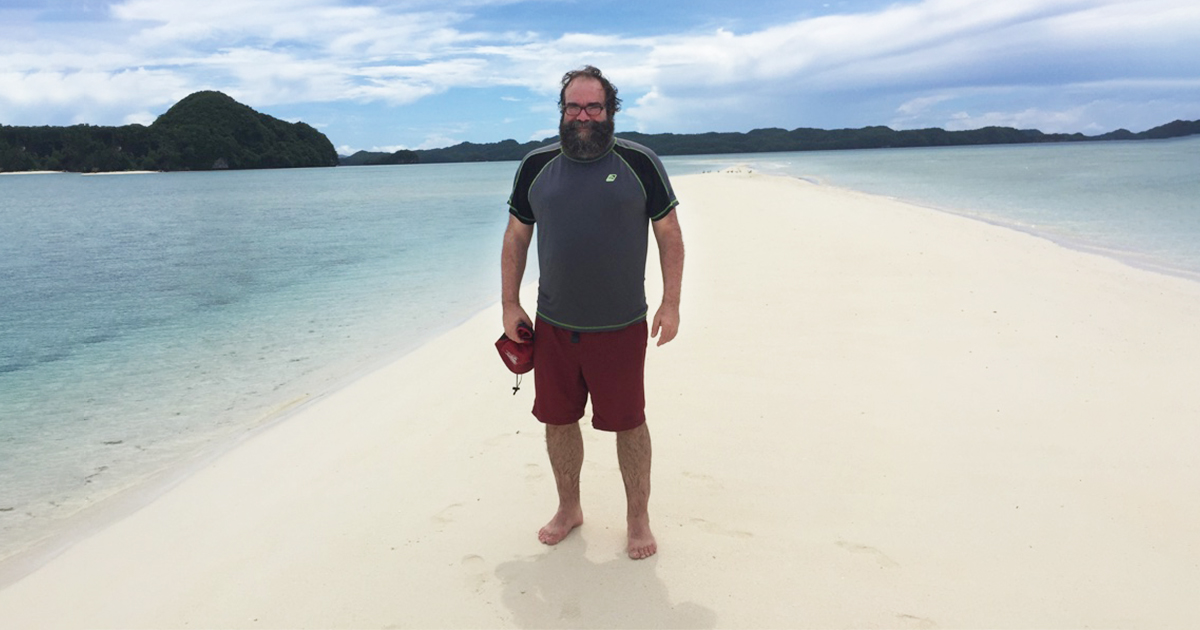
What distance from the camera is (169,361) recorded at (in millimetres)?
8438

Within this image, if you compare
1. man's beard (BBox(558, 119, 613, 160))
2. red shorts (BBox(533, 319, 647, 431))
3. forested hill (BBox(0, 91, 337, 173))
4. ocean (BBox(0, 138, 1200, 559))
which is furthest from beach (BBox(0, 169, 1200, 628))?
forested hill (BBox(0, 91, 337, 173))

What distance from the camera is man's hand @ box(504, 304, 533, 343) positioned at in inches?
129

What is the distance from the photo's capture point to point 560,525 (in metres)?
3.49

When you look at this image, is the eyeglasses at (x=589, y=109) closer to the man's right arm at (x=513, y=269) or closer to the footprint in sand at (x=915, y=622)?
the man's right arm at (x=513, y=269)

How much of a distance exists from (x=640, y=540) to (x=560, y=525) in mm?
403

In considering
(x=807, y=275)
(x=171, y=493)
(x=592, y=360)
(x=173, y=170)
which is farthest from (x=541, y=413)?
(x=173, y=170)

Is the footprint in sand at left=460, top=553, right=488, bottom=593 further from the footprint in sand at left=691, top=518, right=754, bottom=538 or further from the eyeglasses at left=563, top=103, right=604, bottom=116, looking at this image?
the eyeglasses at left=563, top=103, right=604, bottom=116

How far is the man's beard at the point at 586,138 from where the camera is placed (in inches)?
117

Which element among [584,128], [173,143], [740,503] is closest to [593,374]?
[584,128]

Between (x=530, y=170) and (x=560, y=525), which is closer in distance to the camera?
(x=530, y=170)

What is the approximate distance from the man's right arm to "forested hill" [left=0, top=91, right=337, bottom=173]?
510 feet

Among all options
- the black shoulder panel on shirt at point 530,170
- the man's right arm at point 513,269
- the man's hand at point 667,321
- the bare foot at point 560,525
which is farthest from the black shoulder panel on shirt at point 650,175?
the bare foot at point 560,525

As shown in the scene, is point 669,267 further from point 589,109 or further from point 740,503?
point 740,503

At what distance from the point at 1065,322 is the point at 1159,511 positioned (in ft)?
12.3
